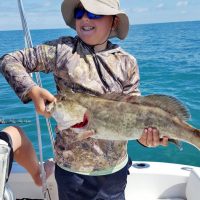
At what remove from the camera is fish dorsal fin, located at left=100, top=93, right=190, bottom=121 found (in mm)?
2703

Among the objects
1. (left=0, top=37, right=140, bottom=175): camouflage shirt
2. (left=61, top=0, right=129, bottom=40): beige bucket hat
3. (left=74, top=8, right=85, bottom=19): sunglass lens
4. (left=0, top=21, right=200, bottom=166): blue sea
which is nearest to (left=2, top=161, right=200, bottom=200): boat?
(left=0, top=37, right=140, bottom=175): camouflage shirt

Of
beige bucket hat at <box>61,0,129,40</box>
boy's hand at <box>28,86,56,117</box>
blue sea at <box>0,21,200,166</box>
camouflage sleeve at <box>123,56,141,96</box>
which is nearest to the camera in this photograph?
boy's hand at <box>28,86,56,117</box>

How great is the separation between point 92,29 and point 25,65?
57 cm

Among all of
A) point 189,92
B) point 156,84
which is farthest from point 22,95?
point 156,84

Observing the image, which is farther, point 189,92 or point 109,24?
point 189,92

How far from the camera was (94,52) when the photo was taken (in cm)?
305

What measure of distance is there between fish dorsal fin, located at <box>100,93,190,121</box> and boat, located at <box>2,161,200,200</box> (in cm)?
154

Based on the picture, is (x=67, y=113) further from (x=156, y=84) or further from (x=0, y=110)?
(x=156, y=84)

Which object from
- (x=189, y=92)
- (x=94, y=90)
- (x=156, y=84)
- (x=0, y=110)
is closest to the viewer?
(x=94, y=90)

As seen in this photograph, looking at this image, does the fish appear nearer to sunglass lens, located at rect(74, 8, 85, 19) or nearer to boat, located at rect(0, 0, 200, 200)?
sunglass lens, located at rect(74, 8, 85, 19)

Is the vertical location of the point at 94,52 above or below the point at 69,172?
above

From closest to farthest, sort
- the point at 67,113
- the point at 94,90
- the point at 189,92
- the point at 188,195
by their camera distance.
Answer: the point at 67,113 → the point at 94,90 → the point at 188,195 → the point at 189,92

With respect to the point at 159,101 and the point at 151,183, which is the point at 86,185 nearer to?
the point at 159,101

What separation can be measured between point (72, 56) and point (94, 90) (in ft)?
0.99
